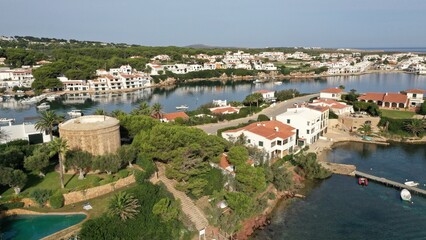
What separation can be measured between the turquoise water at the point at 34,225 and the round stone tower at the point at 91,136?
7108 mm

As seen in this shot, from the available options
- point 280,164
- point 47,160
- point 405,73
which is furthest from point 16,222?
point 405,73

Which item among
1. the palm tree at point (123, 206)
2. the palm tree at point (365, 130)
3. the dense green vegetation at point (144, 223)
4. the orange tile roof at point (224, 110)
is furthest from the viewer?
the orange tile roof at point (224, 110)

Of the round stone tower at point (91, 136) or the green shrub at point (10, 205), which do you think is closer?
the green shrub at point (10, 205)

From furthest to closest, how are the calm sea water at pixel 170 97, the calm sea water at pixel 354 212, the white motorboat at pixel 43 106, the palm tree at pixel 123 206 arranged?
the calm sea water at pixel 170 97 < the white motorboat at pixel 43 106 < the calm sea water at pixel 354 212 < the palm tree at pixel 123 206

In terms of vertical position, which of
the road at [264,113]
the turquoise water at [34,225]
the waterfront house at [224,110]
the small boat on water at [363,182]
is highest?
the waterfront house at [224,110]

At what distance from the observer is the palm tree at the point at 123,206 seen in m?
21.8

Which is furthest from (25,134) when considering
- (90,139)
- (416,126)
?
(416,126)

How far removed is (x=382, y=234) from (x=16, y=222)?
2602cm

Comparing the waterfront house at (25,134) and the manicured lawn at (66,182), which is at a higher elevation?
the waterfront house at (25,134)

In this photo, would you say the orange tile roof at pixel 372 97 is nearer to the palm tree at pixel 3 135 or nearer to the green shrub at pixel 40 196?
the palm tree at pixel 3 135

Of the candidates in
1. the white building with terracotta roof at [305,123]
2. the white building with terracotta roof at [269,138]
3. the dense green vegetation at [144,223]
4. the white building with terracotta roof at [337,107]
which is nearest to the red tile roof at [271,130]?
the white building with terracotta roof at [269,138]

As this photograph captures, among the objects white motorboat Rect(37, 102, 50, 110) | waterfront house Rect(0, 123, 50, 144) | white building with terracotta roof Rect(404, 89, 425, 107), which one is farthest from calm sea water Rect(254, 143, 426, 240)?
white motorboat Rect(37, 102, 50, 110)

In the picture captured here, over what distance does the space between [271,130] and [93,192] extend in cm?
2223

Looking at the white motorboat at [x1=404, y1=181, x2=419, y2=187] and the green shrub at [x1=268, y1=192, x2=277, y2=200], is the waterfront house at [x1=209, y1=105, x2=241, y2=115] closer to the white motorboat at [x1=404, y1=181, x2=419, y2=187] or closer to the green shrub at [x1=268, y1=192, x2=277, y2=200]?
the green shrub at [x1=268, y1=192, x2=277, y2=200]
